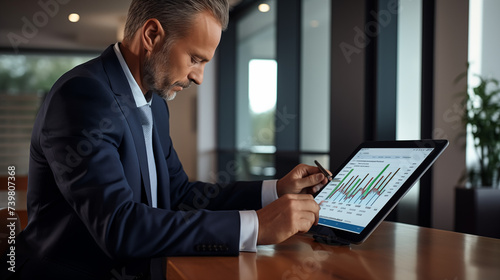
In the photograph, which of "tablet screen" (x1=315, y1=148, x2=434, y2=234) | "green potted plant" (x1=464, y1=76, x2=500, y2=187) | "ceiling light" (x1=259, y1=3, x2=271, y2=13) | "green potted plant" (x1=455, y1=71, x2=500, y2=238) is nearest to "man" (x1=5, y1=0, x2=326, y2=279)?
"tablet screen" (x1=315, y1=148, x2=434, y2=234)

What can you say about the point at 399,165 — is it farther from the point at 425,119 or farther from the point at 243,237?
the point at 425,119

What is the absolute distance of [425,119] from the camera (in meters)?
3.91

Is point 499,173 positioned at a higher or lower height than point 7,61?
lower

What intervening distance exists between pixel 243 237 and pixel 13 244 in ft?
2.26

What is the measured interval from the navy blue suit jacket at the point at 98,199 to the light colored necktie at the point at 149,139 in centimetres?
17

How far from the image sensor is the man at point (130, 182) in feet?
3.50

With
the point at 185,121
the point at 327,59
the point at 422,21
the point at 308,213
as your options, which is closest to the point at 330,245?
the point at 308,213

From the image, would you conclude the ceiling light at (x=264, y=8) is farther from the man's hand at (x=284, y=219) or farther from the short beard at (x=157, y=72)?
the man's hand at (x=284, y=219)

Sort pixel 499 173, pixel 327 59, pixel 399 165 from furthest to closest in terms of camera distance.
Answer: pixel 327 59 → pixel 499 173 → pixel 399 165

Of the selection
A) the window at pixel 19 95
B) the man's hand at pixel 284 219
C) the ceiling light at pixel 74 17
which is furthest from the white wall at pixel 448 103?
the window at pixel 19 95

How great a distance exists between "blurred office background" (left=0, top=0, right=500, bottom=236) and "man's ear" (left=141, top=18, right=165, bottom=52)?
1435 millimetres

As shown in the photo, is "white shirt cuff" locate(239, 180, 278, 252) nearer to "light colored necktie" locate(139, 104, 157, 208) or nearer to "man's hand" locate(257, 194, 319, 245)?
"man's hand" locate(257, 194, 319, 245)

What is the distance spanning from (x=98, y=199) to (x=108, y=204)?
3cm

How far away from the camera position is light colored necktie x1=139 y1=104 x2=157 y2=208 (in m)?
1.48
